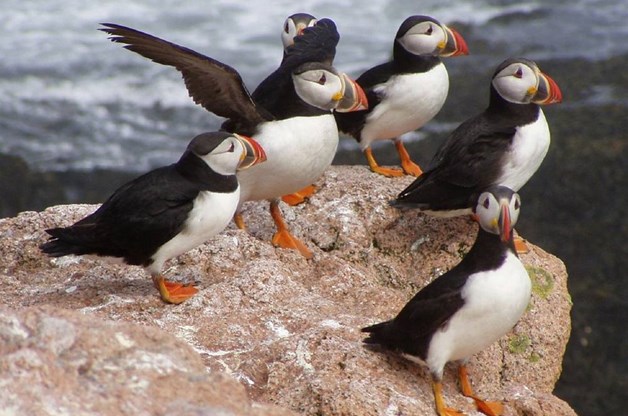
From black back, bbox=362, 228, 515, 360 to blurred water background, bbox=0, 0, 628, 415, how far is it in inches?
181

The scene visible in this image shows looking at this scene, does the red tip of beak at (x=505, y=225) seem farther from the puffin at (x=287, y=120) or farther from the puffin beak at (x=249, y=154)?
the puffin at (x=287, y=120)

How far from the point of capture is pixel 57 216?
22.0 feet

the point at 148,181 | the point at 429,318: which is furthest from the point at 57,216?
the point at 429,318

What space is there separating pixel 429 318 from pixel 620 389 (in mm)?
4927

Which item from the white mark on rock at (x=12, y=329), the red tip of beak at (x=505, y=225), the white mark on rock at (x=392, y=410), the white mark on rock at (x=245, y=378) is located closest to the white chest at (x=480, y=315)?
the red tip of beak at (x=505, y=225)

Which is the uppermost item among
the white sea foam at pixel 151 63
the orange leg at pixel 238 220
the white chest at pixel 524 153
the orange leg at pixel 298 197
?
the white chest at pixel 524 153

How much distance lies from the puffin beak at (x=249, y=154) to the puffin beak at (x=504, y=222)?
4.39ft

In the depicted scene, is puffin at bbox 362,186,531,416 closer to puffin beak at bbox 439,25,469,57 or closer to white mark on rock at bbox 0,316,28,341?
white mark on rock at bbox 0,316,28,341

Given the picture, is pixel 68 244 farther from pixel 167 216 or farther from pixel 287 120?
pixel 287 120

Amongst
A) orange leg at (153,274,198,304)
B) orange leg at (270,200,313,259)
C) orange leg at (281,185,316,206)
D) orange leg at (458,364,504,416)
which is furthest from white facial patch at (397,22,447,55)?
orange leg at (458,364,504,416)

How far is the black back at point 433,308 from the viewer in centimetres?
502

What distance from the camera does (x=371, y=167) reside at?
24.8 ft

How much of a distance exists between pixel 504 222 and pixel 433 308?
537 mm

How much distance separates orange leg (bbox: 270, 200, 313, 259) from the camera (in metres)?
6.48
